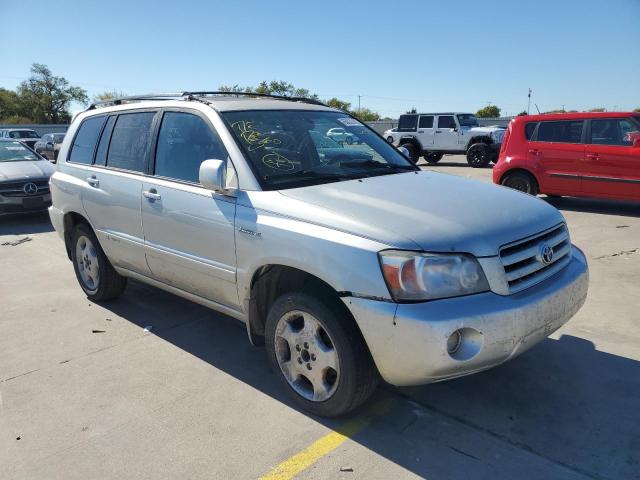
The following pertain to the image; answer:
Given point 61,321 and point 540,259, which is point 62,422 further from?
point 540,259

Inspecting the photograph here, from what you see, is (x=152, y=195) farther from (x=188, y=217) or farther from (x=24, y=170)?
(x=24, y=170)

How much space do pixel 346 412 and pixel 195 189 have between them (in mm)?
1784

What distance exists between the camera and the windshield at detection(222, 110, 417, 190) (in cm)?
340

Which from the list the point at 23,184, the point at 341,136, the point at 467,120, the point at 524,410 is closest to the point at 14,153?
the point at 23,184

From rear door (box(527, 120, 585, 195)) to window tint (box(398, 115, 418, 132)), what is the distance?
10617 millimetres

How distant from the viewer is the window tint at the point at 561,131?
30.2 feet

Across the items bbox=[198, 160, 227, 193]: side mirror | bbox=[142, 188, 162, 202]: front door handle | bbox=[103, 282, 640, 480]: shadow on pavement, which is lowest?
bbox=[103, 282, 640, 480]: shadow on pavement

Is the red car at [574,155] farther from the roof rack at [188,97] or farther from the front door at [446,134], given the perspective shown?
the front door at [446,134]

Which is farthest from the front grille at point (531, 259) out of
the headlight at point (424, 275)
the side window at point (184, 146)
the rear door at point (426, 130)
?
the rear door at point (426, 130)

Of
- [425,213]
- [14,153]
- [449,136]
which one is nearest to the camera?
[425,213]

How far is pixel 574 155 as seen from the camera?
9.13 m

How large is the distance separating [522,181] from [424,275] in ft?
26.7

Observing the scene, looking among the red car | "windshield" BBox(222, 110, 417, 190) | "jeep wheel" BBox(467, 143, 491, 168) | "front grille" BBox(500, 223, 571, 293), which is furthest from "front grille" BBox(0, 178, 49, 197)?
"jeep wheel" BBox(467, 143, 491, 168)

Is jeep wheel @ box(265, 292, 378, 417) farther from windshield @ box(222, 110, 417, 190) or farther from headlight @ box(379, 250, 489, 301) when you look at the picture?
windshield @ box(222, 110, 417, 190)
